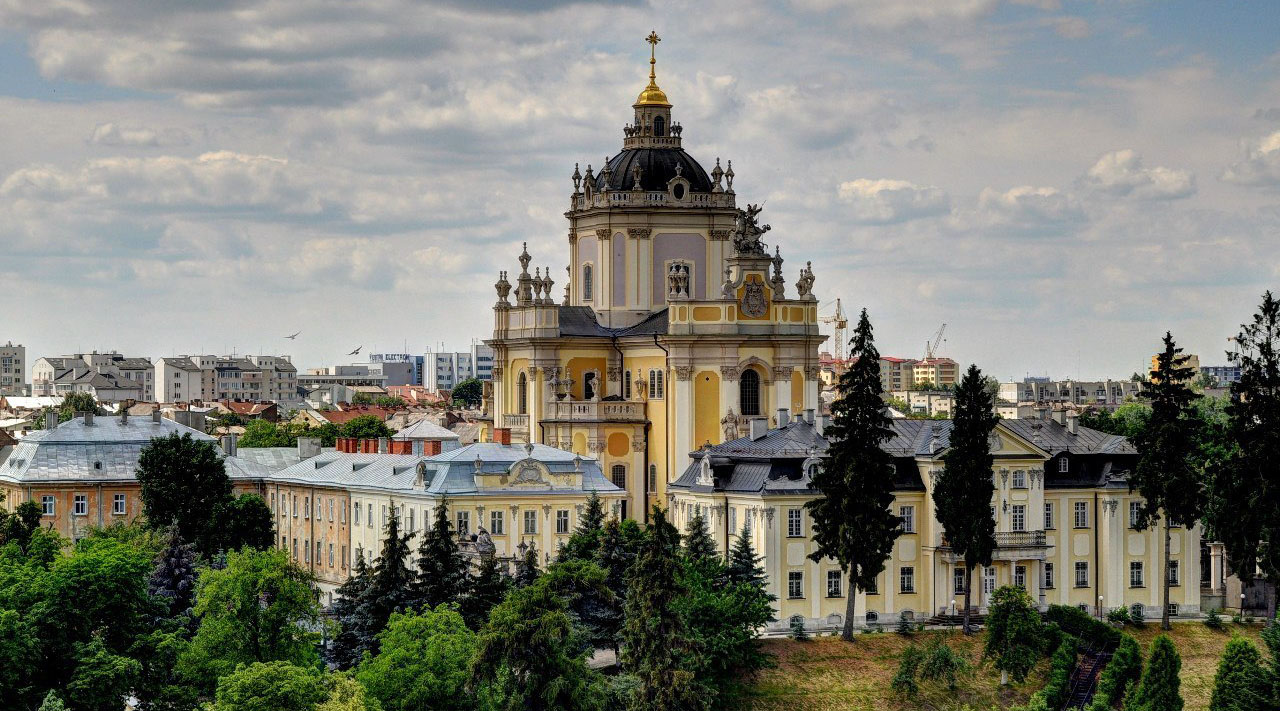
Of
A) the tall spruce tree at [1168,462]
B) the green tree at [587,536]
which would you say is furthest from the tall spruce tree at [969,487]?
the green tree at [587,536]

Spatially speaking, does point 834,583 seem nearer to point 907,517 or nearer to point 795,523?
point 795,523

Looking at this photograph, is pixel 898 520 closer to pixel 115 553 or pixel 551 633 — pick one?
pixel 551 633

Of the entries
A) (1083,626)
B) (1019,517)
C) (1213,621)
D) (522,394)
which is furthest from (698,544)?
(522,394)

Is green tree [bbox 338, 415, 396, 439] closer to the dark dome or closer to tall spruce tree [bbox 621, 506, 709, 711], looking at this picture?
the dark dome

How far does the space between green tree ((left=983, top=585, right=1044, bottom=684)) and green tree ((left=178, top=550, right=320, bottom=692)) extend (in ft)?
79.4

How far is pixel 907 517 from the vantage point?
287ft

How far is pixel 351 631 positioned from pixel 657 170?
42.5 metres

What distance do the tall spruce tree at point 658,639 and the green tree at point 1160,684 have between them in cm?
1460

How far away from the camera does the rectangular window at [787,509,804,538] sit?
85.6 m

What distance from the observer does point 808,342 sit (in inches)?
4203

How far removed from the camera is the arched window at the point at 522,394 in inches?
4363

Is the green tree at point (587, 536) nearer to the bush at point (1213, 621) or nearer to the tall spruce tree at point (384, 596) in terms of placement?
the tall spruce tree at point (384, 596)

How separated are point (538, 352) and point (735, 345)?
10209 millimetres

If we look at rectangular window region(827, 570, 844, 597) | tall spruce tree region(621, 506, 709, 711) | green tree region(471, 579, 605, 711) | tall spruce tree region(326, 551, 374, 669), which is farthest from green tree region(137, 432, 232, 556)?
tall spruce tree region(621, 506, 709, 711)
